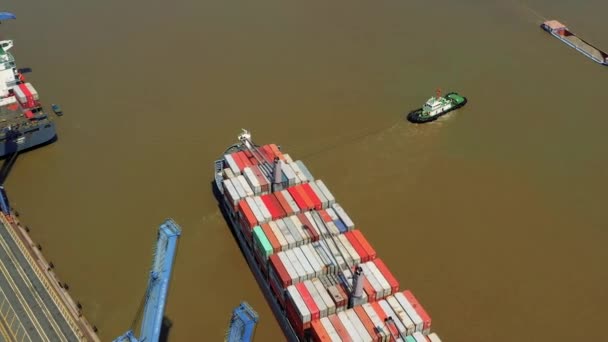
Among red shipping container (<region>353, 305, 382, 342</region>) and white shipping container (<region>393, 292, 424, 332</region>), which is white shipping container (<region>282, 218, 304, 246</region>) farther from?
Answer: white shipping container (<region>393, 292, 424, 332</region>)

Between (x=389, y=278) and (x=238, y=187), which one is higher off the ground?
(x=238, y=187)

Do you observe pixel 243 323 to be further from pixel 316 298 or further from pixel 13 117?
pixel 13 117

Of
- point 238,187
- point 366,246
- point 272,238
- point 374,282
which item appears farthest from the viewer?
point 238,187

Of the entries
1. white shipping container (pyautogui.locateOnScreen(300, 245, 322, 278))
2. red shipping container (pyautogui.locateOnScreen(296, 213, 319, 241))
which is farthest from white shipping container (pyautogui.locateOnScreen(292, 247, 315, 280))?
red shipping container (pyautogui.locateOnScreen(296, 213, 319, 241))

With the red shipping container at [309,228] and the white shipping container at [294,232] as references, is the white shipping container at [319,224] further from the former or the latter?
the white shipping container at [294,232]

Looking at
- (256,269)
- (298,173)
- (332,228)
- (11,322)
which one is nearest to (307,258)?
(332,228)

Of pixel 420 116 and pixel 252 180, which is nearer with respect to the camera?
pixel 252 180
